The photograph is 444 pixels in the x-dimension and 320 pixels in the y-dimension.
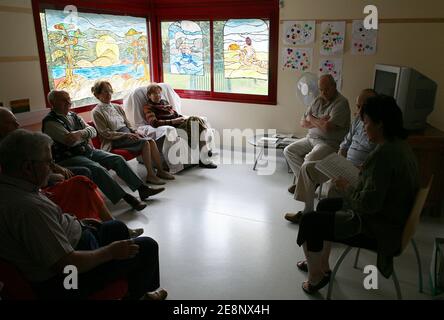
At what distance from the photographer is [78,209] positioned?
2.33 m

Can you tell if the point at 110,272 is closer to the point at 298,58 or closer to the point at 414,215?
the point at 414,215

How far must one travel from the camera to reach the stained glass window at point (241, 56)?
464 cm

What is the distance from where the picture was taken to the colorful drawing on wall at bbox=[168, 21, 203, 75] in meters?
5.04

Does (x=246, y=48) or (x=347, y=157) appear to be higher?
(x=246, y=48)

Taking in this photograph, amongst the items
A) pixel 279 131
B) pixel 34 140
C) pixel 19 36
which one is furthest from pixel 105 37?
pixel 34 140

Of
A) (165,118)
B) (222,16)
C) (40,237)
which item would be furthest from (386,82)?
(40,237)

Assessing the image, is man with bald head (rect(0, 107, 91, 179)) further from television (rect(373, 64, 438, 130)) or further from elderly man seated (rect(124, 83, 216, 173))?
television (rect(373, 64, 438, 130))

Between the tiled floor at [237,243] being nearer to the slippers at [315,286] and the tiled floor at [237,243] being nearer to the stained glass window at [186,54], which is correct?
the slippers at [315,286]

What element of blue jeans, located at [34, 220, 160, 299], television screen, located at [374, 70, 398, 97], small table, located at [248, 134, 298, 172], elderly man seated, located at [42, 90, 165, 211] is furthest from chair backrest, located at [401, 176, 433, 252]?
small table, located at [248, 134, 298, 172]

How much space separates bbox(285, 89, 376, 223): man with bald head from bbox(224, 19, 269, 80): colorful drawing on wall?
194 cm

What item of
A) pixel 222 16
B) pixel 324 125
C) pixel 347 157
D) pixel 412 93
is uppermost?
pixel 222 16

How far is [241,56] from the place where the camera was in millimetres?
4828

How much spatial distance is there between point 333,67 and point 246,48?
1.17 meters

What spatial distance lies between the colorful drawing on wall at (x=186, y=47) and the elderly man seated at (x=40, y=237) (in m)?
3.81
